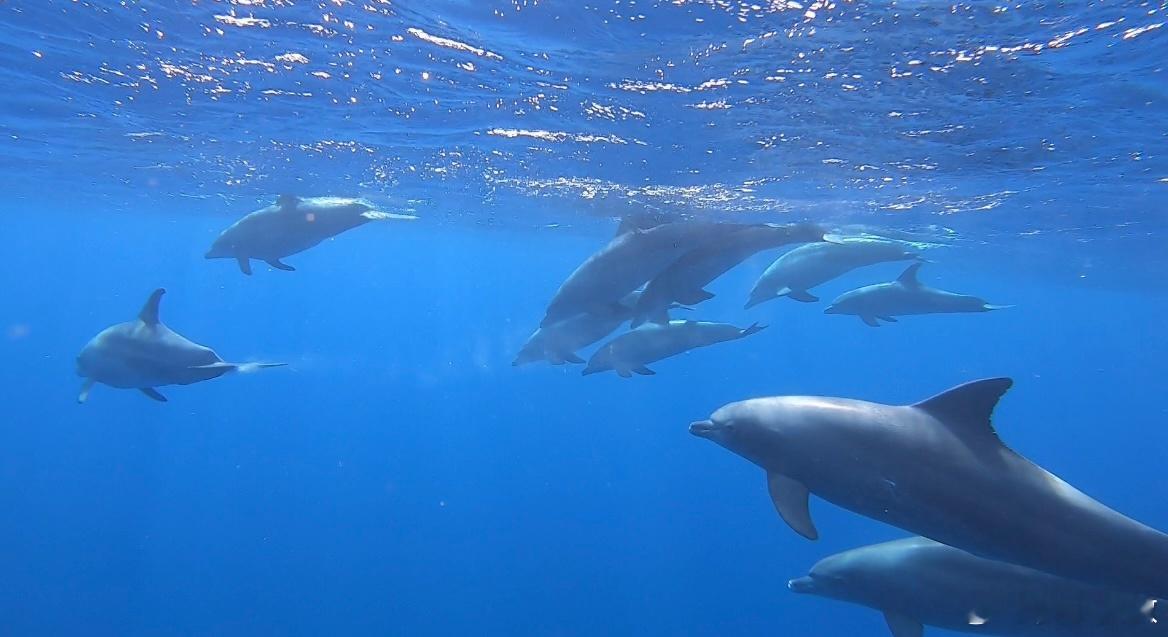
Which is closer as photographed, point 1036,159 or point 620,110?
point 620,110

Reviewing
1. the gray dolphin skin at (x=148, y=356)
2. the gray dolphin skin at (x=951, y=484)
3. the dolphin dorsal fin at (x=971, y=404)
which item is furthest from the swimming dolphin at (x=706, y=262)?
the gray dolphin skin at (x=148, y=356)

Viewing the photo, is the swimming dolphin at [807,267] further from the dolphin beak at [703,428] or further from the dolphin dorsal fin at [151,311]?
the dolphin dorsal fin at [151,311]

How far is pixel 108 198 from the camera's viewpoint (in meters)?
34.3

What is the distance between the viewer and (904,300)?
596 inches

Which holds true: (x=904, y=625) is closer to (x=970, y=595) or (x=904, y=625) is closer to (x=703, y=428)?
(x=970, y=595)

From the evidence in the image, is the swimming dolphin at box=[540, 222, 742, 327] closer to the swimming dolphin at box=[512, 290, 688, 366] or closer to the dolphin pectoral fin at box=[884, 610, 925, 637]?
the swimming dolphin at box=[512, 290, 688, 366]

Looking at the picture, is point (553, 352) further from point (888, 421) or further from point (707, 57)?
point (888, 421)

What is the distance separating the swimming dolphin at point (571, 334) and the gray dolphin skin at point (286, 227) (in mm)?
3333

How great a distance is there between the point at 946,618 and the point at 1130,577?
3.40 metres

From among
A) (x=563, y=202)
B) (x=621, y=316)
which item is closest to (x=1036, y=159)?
(x=621, y=316)

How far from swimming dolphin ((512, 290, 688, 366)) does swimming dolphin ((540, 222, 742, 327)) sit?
61 centimetres

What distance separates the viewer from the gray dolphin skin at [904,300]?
14891 mm

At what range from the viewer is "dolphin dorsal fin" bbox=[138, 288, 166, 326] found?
9.99m

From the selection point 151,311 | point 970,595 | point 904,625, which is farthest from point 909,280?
point 151,311
